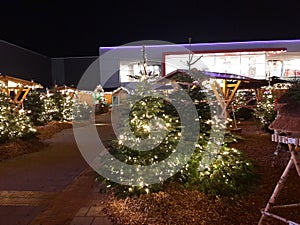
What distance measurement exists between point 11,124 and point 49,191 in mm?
5799

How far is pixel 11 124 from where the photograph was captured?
459 inches

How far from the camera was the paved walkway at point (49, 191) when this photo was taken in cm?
508

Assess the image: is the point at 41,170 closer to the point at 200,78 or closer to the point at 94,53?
the point at 200,78

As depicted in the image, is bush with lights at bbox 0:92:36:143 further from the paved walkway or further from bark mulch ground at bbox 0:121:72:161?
the paved walkway

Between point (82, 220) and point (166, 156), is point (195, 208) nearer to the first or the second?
point (166, 156)

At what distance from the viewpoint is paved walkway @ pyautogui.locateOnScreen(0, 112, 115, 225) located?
508 centimetres

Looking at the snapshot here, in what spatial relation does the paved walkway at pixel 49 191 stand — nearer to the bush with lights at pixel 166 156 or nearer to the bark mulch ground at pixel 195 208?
the bark mulch ground at pixel 195 208

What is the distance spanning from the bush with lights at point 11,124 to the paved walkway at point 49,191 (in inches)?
56.2

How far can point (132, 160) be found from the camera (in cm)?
552

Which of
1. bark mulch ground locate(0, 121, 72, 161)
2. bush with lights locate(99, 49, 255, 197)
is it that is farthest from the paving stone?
bark mulch ground locate(0, 121, 72, 161)

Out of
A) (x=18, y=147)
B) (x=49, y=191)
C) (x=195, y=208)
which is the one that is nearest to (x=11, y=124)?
(x=18, y=147)

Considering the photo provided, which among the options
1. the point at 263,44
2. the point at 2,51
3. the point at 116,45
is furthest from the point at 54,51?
the point at 263,44

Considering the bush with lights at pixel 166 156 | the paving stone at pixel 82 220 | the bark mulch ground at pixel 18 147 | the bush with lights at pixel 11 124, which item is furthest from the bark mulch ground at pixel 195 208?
the bush with lights at pixel 11 124

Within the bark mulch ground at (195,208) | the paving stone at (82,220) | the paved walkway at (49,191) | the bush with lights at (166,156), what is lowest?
the paved walkway at (49,191)
